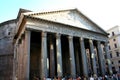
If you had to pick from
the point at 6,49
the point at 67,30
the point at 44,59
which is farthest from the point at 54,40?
the point at 6,49

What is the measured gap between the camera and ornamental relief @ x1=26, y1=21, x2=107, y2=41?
1470 cm

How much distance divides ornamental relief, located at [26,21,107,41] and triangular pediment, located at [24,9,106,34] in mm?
598

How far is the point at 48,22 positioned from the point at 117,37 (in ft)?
73.6

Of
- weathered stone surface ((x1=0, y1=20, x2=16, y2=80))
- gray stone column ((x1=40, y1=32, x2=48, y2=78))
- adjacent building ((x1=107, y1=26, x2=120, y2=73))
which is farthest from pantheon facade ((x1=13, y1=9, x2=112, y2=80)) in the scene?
adjacent building ((x1=107, y1=26, x2=120, y2=73))

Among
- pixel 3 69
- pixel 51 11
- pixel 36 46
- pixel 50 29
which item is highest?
pixel 51 11

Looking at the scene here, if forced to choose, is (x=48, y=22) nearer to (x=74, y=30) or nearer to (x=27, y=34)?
(x=27, y=34)

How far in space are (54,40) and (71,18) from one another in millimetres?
3744

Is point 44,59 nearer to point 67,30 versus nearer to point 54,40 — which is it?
point 67,30

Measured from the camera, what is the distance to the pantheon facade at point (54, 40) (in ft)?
46.1

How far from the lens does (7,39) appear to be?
2538 cm

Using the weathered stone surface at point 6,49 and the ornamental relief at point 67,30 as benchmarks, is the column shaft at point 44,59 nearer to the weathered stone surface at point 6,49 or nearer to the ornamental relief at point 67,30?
the ornamental relief at point 67,30

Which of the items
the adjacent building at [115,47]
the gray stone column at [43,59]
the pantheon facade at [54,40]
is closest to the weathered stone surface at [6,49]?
the pantheon facade at [54,40]

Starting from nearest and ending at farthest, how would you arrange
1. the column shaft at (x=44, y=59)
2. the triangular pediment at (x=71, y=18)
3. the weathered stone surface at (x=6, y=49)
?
the column shaft at (x=44, y=59) < the triangular pediment at (x=71, y=18) < the weathered stone surface at (x=6, y=49)

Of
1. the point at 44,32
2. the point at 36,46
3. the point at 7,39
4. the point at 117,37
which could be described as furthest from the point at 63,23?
the point at 117,37
